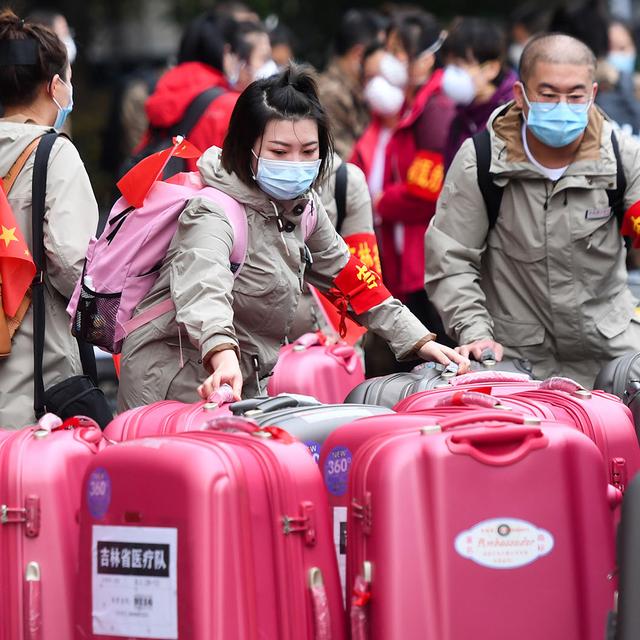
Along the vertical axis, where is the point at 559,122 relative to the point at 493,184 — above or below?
above

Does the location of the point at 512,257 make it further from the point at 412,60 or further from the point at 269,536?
the point at 412,60

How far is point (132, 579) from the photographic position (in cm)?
336

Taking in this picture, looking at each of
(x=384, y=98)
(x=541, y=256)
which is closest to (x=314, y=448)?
(x=541, y=256)

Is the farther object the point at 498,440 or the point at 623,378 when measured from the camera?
the point at 623,378

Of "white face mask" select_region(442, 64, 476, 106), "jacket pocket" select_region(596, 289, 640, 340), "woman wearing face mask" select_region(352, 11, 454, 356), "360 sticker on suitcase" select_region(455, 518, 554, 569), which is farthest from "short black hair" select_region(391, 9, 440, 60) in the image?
"360 sticker on suitcase" select_region(455, 518, 554, 569)

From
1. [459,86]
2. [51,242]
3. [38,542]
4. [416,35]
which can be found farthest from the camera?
[416,35]

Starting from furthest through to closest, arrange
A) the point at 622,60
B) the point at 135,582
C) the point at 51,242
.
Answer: the point at 622,60
the point at 51,242
the point at 135,582

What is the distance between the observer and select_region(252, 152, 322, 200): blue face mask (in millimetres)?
4379

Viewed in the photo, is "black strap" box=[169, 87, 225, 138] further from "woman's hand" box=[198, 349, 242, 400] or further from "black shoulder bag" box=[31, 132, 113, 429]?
"woman's hand" box=[198, 349, 242, 400]

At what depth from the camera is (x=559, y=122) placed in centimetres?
517

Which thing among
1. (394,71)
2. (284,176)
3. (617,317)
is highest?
(394,71)

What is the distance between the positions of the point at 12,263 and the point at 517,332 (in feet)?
6.13

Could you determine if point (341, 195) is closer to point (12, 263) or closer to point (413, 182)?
point (413, 182)

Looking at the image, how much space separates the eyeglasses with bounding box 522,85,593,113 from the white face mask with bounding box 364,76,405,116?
3372mm
